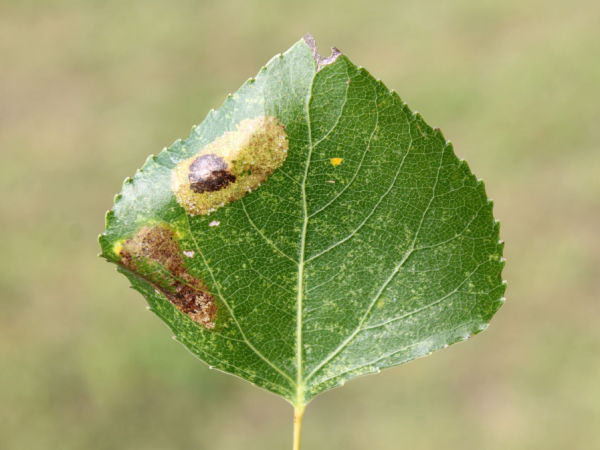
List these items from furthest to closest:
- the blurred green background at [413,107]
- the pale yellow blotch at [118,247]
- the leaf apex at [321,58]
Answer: the blurred green background at [413,107] < the pale yellow blotch at [118,247] < the leaf apex at [321,58]

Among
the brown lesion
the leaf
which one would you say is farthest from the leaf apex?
the brown lesion

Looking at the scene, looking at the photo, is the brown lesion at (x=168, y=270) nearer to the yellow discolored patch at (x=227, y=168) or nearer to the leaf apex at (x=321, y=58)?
the yellow discolored patch at (x=227, y=168)

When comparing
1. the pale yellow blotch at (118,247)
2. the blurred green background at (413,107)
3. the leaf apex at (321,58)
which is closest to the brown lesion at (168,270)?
the pale yellow blotch at (118,247)

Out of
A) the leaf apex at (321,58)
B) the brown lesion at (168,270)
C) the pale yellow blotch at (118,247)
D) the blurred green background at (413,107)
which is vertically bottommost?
the brown lesion at (168,270)

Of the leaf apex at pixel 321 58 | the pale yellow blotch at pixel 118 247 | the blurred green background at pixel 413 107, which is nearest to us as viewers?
the leaf apex at pixel 321 58

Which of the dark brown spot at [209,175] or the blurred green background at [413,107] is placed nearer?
the dark brown spot at [209,175]
